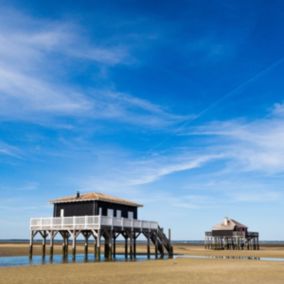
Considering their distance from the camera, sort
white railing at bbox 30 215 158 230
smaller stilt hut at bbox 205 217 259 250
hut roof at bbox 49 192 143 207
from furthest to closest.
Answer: smaller stilt hut at bbox 205 217 259 250 → hut roof at bbox 49 192 143 207 → white railing at bbox 30 215 158 230

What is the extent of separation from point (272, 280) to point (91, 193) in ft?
76.7

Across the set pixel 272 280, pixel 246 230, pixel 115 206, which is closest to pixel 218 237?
pixel 246 230

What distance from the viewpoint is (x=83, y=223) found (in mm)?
35188

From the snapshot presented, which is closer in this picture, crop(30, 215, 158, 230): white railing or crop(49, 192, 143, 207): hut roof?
crop(30, 215, 158, 230): white railing

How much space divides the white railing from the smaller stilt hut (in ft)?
106

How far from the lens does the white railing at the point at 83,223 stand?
34.7 metres

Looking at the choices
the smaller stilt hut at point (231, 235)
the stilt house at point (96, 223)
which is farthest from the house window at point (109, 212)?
the smaller stilt hut at point (231, 235)

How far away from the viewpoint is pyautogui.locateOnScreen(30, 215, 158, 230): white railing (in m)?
34.7

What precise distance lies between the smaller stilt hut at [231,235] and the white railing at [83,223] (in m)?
32.3

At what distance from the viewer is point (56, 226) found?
122 ft

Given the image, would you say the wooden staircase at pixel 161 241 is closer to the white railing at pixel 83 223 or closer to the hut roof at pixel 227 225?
the white railing at pixel 83 223

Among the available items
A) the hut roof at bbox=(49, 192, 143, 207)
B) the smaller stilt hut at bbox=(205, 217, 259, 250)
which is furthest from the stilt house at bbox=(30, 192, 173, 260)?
the smaller stilt hut at bbox=(205, 217, 259, 250)

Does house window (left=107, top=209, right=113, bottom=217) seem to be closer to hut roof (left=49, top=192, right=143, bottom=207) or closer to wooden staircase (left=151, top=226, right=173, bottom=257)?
hut roof (left=49, top=192, right=143, bottom=207)

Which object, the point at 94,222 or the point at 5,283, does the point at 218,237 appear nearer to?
the point at 94,222
